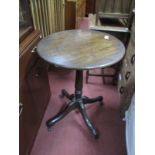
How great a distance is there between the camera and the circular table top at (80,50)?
1164 mm

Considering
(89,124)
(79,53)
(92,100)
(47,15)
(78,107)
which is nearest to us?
(79,53)

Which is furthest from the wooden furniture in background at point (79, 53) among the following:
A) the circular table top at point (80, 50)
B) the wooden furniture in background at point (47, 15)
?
the wooden furniture in background at point (47, 15)

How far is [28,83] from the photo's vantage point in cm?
130

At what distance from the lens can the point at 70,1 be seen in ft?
9.77

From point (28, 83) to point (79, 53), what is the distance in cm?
46

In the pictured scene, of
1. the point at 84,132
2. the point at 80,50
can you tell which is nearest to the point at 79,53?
Result: the point at 80,50

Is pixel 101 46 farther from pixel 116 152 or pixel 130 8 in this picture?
pixel 116 152

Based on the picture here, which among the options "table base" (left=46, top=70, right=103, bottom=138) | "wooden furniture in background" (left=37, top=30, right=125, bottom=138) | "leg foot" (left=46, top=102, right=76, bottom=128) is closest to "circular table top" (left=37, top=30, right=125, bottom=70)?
"wooden furniture in background" (left=37, top=30, right=125, bottom=138)

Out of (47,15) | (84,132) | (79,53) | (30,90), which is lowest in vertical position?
(84,132)

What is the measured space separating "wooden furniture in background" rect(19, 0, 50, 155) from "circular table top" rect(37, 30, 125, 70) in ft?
0.33

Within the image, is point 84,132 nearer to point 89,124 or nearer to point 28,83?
point 89,124

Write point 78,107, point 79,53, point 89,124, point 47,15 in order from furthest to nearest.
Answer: point 47,15
point 78,107
point 89,124
point 79,53

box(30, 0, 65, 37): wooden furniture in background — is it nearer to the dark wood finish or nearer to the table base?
the dark wood finish
